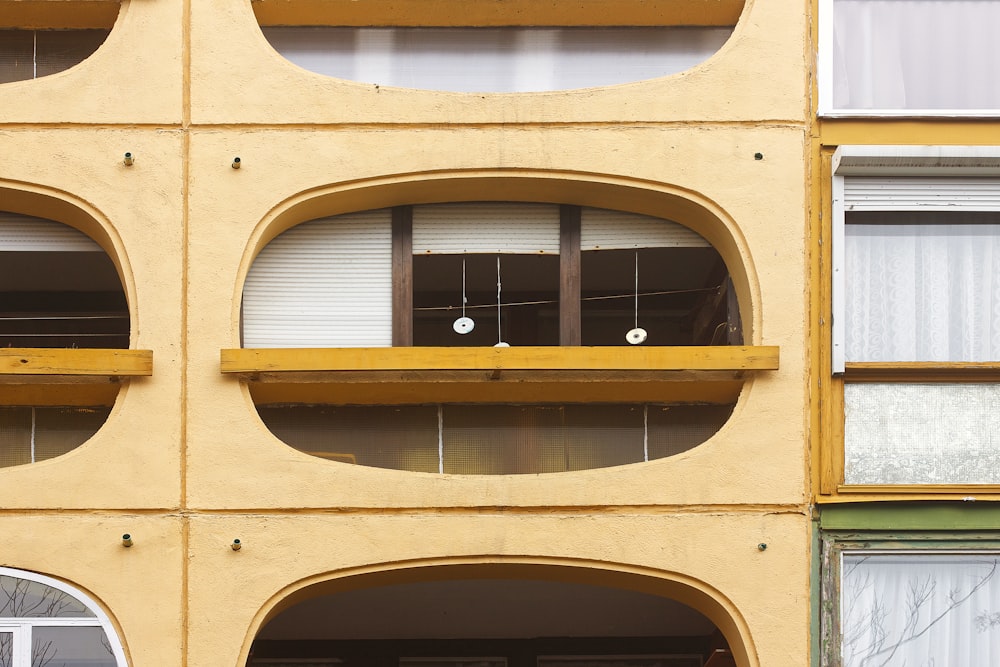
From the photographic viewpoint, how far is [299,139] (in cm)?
1229

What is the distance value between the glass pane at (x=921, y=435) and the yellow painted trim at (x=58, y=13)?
8.74 m

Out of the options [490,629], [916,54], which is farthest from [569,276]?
[490,629]

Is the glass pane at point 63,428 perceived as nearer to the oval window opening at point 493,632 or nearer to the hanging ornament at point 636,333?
the oval window opening at point 493,632

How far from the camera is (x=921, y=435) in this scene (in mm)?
11750

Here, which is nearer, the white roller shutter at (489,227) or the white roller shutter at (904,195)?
the white roller shutter at (904,195)

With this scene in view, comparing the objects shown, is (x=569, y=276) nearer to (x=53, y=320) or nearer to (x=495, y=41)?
(x=495, y=41)

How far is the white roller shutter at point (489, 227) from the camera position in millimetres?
12922

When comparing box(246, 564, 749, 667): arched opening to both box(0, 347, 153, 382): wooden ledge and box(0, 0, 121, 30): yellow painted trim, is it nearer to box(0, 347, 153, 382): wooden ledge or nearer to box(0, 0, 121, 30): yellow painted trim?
box(0, 347, 153, 382): wooden ledge

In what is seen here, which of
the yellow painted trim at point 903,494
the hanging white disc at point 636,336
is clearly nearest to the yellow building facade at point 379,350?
the yellow painted trim at point 903,494

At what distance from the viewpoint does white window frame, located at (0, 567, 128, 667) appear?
37.5ft

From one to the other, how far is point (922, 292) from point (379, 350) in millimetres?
5455

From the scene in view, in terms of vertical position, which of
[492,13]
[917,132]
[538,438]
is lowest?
[538,438]

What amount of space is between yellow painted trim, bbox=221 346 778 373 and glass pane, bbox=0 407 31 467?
2287 mm

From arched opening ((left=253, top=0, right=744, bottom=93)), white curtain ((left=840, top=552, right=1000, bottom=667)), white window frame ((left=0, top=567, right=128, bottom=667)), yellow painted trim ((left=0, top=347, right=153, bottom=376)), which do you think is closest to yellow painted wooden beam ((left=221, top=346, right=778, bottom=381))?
yellow painted trim ((left=0, top=347, right=153, bottom=376))
